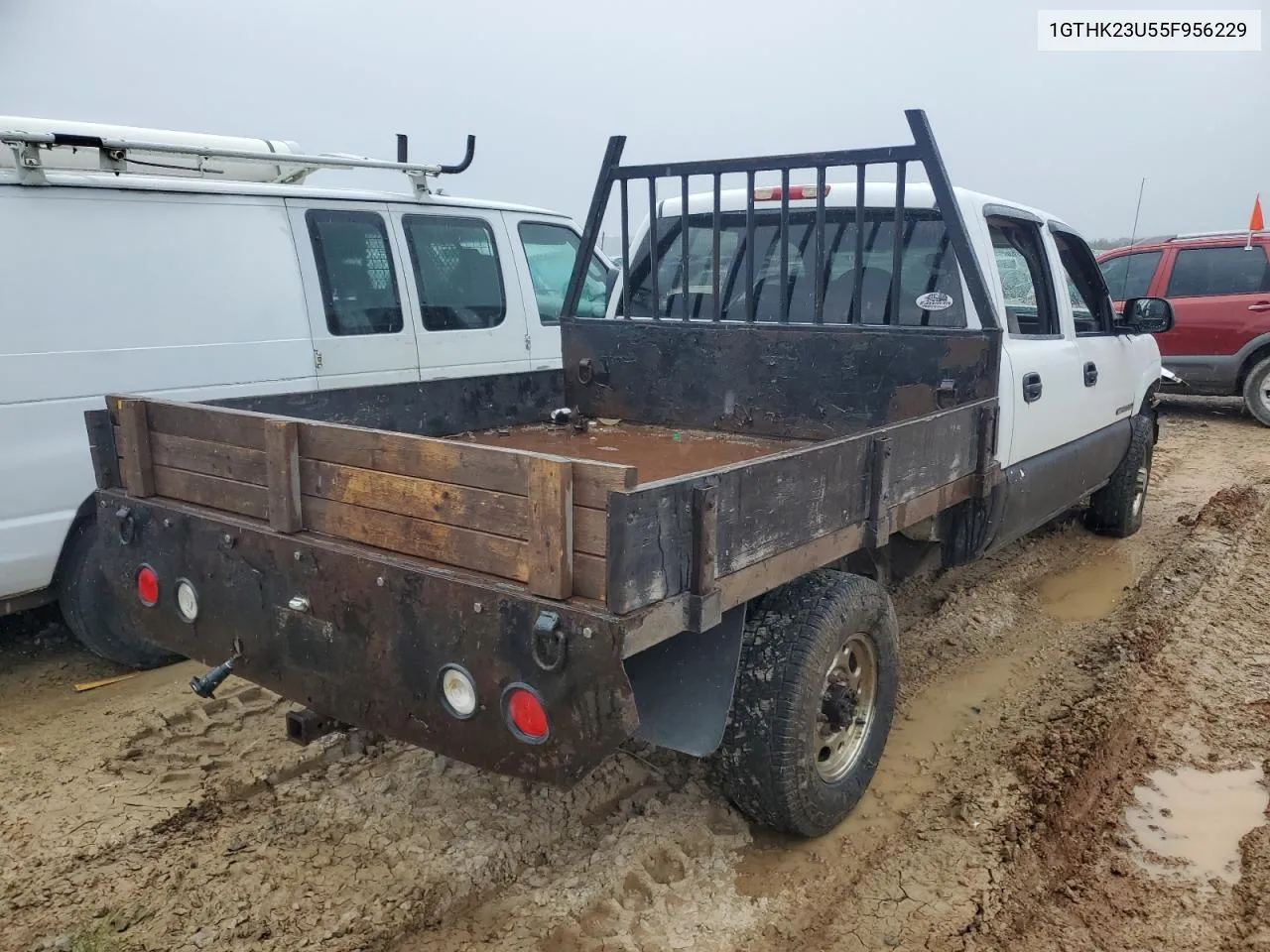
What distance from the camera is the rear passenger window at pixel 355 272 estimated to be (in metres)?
5.00

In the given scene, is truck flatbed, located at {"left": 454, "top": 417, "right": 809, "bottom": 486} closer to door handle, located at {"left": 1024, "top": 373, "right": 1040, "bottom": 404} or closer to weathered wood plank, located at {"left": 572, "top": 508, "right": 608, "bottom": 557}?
door handle, located at {"left": 1024, "top": 373, "right": 1040, "bottom": 404}

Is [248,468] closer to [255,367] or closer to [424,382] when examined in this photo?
[424,382]

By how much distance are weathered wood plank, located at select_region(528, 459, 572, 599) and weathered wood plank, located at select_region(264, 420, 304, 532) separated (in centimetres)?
82

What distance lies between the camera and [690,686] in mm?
2602

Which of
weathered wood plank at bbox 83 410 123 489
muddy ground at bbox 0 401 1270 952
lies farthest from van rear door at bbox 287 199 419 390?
muddy ground at bbox 0 401 1270 952

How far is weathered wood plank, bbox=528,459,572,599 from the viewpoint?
6.97ft

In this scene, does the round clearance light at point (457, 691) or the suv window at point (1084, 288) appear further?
the suv window at point (1084, 288)

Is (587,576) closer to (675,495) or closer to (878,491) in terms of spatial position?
(675,495)

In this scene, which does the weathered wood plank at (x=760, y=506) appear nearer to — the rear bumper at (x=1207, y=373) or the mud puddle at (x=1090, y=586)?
the mud puddle at (x=1090, y=586)

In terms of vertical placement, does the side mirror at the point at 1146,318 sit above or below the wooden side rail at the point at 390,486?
above

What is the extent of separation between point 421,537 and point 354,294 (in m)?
3.08

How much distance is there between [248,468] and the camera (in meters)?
2.76

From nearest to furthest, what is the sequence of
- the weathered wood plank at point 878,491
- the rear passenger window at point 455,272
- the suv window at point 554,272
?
A: 1. the weathered wood plank at point 878,491
2. the rear passenger window at point 455,272
3. the suv window at point 554,272

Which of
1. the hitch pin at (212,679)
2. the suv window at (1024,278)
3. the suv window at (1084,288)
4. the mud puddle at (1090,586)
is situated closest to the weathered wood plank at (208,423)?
the hitch pin at (212,679)
